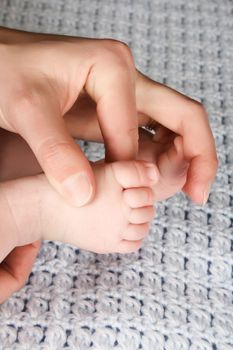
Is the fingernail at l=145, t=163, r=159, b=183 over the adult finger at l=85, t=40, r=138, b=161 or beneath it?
beneath

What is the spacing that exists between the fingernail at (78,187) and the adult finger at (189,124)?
0.16 m

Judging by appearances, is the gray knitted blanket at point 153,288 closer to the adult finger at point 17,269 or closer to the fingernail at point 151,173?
the adult finger at point 17,269

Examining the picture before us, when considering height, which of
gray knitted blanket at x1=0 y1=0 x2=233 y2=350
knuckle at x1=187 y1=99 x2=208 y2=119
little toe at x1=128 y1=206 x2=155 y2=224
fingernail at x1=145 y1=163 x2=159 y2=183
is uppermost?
knuckle at x1=187 y1=99 x2=208 y2=119

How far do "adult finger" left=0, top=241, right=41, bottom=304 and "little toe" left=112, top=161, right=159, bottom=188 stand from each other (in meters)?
0.16

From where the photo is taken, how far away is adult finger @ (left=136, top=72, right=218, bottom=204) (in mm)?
713

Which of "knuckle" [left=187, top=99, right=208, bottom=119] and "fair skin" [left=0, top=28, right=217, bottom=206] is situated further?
"knuckle" [left=187, top=99, right=208, bottom=119]

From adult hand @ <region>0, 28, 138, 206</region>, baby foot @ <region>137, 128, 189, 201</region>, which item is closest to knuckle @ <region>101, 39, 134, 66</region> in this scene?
adult hand @ <region>0, 28, 138, 206</region>

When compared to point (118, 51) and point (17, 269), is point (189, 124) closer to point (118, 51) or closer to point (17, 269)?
point (118, 51)

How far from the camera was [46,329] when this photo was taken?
26.9 inches

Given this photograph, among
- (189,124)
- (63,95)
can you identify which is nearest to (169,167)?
(189,124)

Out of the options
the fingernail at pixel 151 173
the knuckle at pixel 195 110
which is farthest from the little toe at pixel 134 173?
the knuckle at pixel 195 110

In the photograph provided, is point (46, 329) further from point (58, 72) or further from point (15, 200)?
point (58, 72)

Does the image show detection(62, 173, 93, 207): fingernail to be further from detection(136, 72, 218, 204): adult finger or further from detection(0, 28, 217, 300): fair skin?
detection(136, 72, 218, 204): adult finger

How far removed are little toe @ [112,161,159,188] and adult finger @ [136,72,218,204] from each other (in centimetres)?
8
